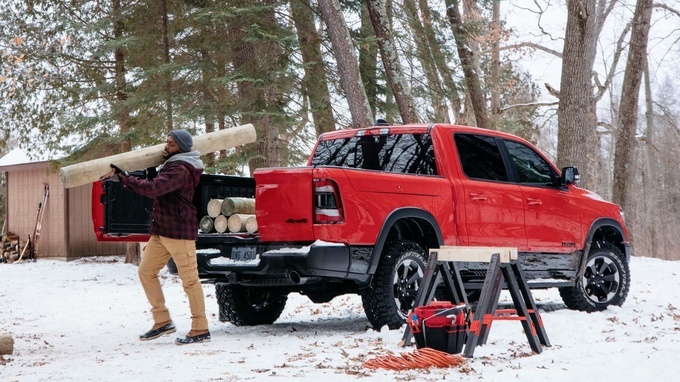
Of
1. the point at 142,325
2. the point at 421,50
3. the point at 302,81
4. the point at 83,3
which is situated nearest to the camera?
the point at 142,325

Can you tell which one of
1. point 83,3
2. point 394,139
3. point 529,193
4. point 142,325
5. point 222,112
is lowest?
point 142,325

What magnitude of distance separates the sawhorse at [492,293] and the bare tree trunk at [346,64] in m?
7.75

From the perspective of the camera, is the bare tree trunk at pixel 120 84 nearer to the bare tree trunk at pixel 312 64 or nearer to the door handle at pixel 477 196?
the bare tree trunk at pixel 312 64

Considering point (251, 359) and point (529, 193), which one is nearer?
point (251, 359)

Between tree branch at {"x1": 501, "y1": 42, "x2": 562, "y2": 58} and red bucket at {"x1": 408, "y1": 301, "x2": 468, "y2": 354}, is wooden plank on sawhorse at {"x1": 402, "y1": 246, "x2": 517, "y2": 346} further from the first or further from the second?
tree branch at {"x1": 501, "y1": 42, "x2": 562, "y2": 58}

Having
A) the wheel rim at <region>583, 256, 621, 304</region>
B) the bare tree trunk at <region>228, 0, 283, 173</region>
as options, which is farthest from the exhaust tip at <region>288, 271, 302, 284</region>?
the bare tree trunk at <region>228, 0, 283, 173</region>

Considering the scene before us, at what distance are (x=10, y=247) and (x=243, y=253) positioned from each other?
20.0 metres

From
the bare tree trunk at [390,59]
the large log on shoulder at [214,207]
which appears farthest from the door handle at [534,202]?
the bare tree trunk at [390,59]

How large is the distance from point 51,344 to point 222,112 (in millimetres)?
8952

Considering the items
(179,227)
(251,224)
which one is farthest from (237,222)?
(179,227)

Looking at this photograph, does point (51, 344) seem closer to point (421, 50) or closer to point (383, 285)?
point (383, 285)

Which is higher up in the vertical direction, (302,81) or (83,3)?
(83,3)

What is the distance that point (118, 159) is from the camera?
7980mm

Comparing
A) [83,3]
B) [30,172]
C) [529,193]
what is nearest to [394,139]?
[529,193]
